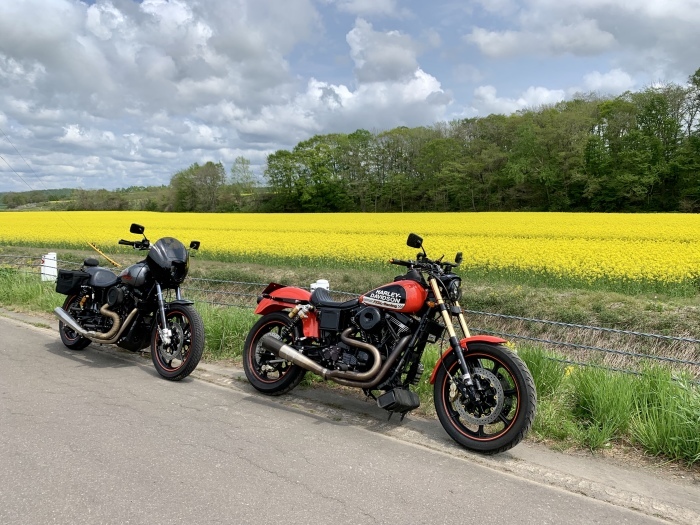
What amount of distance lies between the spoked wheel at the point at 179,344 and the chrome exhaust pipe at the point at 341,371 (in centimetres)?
77

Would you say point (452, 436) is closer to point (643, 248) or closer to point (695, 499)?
point (695, 499)

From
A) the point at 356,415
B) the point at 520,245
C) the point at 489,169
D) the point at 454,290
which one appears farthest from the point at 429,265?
the point at 489,169

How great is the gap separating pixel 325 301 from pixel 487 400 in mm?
1627

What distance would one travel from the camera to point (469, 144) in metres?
63.7

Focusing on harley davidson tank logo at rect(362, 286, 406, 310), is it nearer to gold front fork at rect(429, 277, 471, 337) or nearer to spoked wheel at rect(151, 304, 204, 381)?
gold front fork at rect(429, 277, 471, 337)

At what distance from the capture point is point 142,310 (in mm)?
5898

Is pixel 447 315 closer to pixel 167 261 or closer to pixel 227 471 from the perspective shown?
pixel 227 471

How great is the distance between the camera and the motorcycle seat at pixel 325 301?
4.48 meters

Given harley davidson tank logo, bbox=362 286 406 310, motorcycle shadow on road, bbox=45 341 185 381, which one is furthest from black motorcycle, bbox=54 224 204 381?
harley davidson tank logo, bbox=362 286 406 310

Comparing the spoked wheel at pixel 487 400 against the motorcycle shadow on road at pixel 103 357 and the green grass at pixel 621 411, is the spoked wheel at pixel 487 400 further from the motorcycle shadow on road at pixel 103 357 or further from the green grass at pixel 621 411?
the motorcycle shadow on road at pixel 103 357

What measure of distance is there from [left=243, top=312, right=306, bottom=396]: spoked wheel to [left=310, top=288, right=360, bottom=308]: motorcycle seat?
36 cm

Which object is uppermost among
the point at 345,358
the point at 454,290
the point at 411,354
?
the point at 454,290

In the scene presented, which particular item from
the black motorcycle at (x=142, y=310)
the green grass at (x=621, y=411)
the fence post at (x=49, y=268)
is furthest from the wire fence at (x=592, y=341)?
the fence post at (x=49, y=268)

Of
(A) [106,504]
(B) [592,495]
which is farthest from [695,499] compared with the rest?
(A) [106,504]
